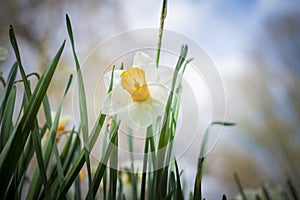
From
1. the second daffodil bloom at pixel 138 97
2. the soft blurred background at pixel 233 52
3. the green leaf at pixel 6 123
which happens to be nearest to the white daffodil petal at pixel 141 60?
the second daffodil bloom at pixel 138 97

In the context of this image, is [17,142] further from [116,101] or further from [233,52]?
[233,52]

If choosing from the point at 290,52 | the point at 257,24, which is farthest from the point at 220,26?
the point at 290,52

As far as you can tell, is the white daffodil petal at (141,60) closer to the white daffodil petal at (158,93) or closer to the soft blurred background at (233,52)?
the white daffodil petal at (158,93)

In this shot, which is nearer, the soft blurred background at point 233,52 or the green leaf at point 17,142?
the green leaf at point 17,142

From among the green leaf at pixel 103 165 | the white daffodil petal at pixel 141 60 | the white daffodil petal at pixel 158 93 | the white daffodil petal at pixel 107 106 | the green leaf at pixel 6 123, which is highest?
the white daffodil petal at pixel 141 60

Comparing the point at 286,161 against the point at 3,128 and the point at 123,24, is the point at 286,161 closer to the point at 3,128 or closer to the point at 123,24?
the point at 123,24

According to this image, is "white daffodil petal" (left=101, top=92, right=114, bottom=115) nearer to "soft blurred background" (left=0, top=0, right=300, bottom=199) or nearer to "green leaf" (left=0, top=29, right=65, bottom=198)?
"green leaf" (left=0, top=29, right=65, bottom=198)
